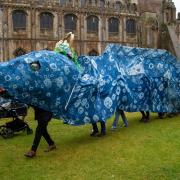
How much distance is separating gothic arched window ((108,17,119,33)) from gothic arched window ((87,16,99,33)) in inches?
73.3

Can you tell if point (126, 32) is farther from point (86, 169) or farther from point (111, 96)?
point (86, 169)

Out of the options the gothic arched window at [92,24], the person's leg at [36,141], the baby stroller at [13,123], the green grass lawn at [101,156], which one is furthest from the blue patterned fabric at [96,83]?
the gothic arched window at [92,24]

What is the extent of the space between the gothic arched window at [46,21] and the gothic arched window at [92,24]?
4.78m

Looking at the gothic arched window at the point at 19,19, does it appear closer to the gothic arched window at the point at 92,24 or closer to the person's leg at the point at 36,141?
the gothic arched window at the point at 92,24

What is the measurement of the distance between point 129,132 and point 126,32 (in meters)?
38.6

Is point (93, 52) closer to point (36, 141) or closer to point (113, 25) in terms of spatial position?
point (113, 25)

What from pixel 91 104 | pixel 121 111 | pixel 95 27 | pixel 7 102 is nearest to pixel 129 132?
pixel 121 111

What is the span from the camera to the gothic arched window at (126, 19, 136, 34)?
163ft

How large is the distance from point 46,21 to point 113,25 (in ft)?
28.8

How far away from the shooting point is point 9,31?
4222 cm

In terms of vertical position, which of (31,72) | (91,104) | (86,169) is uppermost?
(31,72)

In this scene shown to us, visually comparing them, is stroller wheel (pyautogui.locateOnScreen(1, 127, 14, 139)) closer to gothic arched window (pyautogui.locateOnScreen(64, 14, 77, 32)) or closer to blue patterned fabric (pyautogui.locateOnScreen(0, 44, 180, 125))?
blue patterned fabric (pyautogui.locateOnScreen(0, 44, 180, 125))

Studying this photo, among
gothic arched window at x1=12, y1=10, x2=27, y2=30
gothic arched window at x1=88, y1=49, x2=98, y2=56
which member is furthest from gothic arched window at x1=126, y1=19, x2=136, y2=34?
gothic arched window at x1=12, y1=10, x2=27, y2=30

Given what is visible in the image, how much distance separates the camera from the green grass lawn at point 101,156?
766 centimetres
